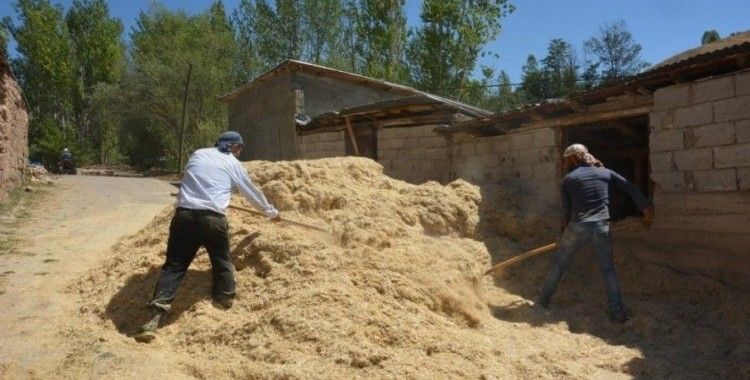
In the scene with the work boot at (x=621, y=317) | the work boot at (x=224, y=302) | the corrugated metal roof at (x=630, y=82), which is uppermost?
the corrugated metal roof at (x=630, y=82)

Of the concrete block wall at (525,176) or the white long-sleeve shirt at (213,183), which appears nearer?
the white long-sleeve shirt at (213,183)

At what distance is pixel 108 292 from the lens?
475 cm

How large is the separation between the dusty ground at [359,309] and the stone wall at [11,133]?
545 centimetres

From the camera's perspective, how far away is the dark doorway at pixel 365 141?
11766mm

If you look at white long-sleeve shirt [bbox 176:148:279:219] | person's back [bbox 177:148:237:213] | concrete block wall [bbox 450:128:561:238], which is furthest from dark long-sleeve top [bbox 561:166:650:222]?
person's back [bbox 177:148:237:213]

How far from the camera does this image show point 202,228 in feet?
13.6

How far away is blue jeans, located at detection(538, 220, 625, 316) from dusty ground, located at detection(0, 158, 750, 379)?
19 cm

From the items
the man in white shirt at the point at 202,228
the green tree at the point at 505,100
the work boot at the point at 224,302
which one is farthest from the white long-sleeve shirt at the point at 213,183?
the green tree at the point at 505,100

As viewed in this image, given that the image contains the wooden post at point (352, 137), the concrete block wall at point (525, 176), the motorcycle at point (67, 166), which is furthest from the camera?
the motorcycle at point (67, 166)

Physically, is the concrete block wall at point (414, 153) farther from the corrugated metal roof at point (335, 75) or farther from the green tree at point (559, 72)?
the green tree at point (559, 72)

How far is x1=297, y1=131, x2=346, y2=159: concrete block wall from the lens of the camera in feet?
40.9

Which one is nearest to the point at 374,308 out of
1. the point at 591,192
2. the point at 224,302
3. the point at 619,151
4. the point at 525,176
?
the point at 224,302

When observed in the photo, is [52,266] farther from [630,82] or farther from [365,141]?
[365,141]

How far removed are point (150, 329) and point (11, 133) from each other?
997cm
